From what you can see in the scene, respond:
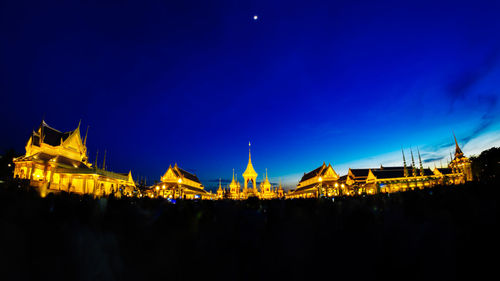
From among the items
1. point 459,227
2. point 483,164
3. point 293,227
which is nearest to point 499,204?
point 459,227

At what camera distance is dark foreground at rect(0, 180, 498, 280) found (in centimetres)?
355

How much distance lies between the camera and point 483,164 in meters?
37.8

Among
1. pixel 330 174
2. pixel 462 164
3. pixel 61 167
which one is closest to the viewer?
pixel 61 167

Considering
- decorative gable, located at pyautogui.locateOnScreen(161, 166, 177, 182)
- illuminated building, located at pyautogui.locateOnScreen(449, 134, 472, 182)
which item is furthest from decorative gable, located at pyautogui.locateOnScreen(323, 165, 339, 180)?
decorative gable, located at pyautogui.locateOnScreen(161, 166, 177, 182)

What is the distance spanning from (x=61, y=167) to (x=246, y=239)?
30257mm

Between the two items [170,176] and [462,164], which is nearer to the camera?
[462,164]

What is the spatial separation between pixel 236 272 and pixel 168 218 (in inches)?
80.2

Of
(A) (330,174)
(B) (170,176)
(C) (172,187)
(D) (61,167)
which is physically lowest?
(C) (172,187)

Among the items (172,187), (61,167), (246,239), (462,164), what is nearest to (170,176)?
(172,187)

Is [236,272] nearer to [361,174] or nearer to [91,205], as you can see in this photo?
[91,205]

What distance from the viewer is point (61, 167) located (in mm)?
25078

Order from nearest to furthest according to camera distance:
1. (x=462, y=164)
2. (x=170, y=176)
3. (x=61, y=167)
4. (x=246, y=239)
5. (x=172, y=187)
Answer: (x=246, y=239), (x=61, y=167), (x=172, y=187), (x=462, y=164), (x=170, y=176)

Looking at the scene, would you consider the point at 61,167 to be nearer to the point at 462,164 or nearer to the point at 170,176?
the point at 170,176

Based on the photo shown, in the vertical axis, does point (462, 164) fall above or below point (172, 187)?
above
